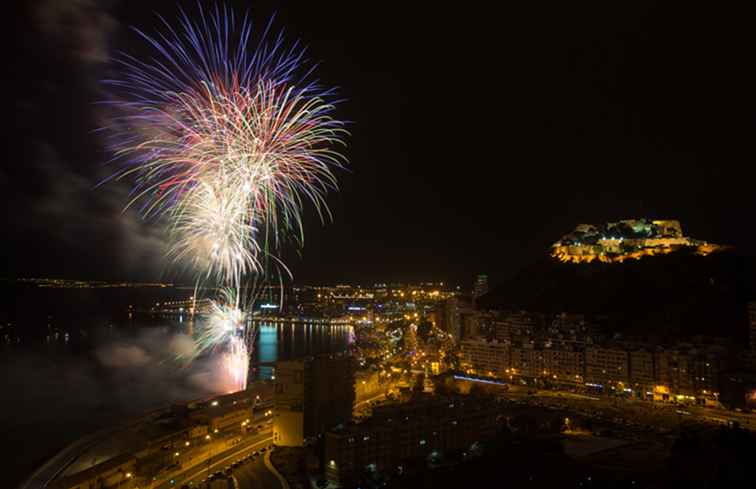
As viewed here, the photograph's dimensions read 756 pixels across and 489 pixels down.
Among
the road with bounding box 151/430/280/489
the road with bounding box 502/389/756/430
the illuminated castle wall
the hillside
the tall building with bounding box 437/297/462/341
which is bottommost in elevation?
the road with bounding box 151/430/280/489

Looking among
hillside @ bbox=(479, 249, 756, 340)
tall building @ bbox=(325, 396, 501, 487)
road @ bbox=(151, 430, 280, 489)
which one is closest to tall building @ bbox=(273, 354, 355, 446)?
road @ bbox=(151, 430, 280, 489)

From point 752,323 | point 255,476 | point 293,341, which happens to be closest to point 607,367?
point 752,323

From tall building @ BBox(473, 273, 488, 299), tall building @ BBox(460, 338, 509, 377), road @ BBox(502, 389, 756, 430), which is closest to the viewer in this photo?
road @ BBox(502, 389, 756, 430)

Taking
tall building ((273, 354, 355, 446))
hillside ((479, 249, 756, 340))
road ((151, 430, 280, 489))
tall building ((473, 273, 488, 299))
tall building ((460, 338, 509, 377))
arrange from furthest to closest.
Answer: tall building ((473, 273, 488, 299))
tall building ((460, 338, 509, 377))
hillside ((479, 249, 756, 340))
tall building ((273, 354, 355, 446))
road ((151, 430, 280, 489))

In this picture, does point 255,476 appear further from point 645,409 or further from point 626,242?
point 626,242

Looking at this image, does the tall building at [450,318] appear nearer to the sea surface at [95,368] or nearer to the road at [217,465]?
the sea surface at [95,368]

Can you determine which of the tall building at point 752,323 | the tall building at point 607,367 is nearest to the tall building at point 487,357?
the tall building at point 607,367

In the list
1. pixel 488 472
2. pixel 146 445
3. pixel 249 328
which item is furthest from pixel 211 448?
pixel 249 328

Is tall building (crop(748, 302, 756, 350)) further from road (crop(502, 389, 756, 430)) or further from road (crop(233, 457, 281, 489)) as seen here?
road (crop(233, 457, 281, 489))
